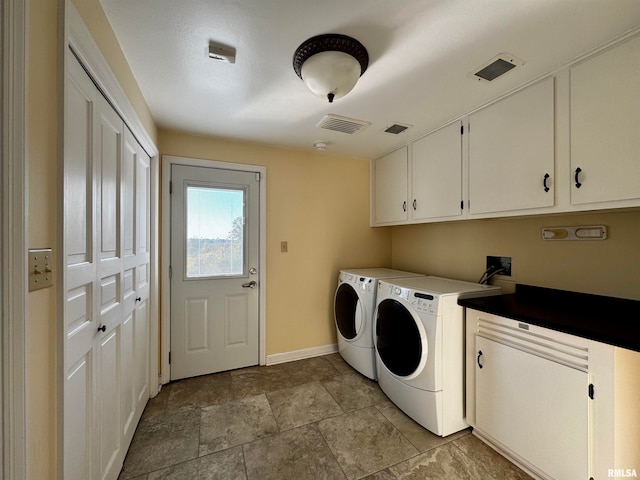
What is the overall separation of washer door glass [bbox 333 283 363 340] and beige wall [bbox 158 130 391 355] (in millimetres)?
199

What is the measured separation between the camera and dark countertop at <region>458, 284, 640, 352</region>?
1.10 meters

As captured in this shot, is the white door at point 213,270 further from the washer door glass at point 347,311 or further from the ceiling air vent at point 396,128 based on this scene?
the ceiling air vent at point 396,128

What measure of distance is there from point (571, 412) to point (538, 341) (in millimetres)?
305

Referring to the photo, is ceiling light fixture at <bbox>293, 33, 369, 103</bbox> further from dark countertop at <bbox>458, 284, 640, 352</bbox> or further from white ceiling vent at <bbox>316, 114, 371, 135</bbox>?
dark countertop at <bbox>458, 284, 640, 352</bbox>

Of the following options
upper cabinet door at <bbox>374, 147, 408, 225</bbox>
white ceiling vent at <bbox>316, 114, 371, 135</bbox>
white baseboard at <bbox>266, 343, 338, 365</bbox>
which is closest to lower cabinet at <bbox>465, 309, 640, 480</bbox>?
upper cabinet door at <bbox>374, 147, 408, 225</bbox>

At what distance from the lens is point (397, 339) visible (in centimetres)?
195

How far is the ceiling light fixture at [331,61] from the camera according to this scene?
1200 mm

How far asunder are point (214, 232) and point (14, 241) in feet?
6.01

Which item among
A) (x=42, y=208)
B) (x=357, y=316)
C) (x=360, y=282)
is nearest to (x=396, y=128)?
(x=360, y=282)

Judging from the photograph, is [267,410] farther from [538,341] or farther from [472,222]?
[472,222]

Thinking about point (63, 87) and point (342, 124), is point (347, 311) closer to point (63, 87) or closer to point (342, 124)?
point (342, 124)

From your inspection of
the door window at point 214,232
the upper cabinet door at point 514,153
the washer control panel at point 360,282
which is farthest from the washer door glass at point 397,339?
the door window at point 214,232

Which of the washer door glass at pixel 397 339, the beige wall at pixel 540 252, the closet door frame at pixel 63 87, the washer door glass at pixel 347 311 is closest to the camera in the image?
the closet door frame at pixel 63 87

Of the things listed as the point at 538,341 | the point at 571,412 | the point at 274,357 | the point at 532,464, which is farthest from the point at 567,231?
the point at 274,357
